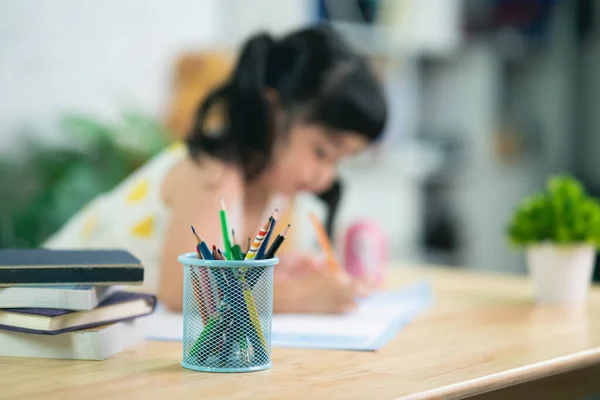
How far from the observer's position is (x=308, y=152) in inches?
65.7

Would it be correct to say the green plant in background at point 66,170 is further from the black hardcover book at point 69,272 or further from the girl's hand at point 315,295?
the black hardcover book at point 69,272

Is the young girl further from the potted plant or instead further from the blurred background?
the blurred background

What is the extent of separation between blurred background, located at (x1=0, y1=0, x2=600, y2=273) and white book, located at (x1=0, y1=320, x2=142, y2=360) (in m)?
1.17

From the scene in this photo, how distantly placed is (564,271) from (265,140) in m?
0.61

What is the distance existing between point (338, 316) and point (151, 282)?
42cm

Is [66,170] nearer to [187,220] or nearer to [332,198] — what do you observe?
[332,198]

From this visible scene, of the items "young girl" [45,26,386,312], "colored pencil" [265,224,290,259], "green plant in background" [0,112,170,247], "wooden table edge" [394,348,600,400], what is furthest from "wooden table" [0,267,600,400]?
"green plant in background" [0,112,170,247]

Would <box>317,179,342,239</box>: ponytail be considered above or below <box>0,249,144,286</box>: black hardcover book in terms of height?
below

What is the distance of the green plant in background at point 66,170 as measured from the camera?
2.09 m

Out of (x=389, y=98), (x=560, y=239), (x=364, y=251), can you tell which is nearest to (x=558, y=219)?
(x=560, y=239)

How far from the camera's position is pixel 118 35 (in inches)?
96.4

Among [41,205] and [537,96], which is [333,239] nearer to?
[41,205]

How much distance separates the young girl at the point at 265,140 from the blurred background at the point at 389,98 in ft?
1.64

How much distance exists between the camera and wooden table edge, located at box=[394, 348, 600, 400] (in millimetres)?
824
